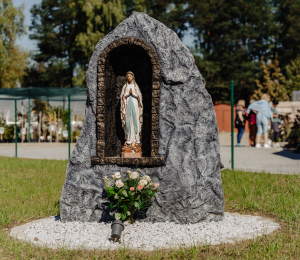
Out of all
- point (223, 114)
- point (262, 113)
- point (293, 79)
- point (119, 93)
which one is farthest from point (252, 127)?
point (293, 79)

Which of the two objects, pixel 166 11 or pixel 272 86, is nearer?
pixel 272 86

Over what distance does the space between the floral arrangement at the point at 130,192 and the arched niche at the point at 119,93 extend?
33 centimetres

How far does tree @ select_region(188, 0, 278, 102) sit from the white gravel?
29328 mm

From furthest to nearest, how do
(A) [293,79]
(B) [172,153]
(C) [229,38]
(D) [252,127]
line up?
1. (C) [229,38]
2. (A) [293,79]
3. (D) [252,127]
4. (B) [172,153]

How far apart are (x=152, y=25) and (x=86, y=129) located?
179 centimetres

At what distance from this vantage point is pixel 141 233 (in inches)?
184

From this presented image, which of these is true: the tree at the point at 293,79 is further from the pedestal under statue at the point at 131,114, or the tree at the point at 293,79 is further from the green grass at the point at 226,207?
the pedestal under statue at the point at 131,114

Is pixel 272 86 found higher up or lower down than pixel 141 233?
higher up

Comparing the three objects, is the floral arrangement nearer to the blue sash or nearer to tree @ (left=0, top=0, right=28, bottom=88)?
the blue sash

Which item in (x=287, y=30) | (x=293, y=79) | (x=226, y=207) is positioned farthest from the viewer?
(x=287, y=30)

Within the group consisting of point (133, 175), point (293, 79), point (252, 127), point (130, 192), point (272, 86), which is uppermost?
point (293, 79)

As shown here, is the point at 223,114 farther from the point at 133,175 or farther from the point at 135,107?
the point at 133,175

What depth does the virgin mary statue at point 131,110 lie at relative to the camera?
19.2 feet

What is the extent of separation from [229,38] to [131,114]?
30430 mm
